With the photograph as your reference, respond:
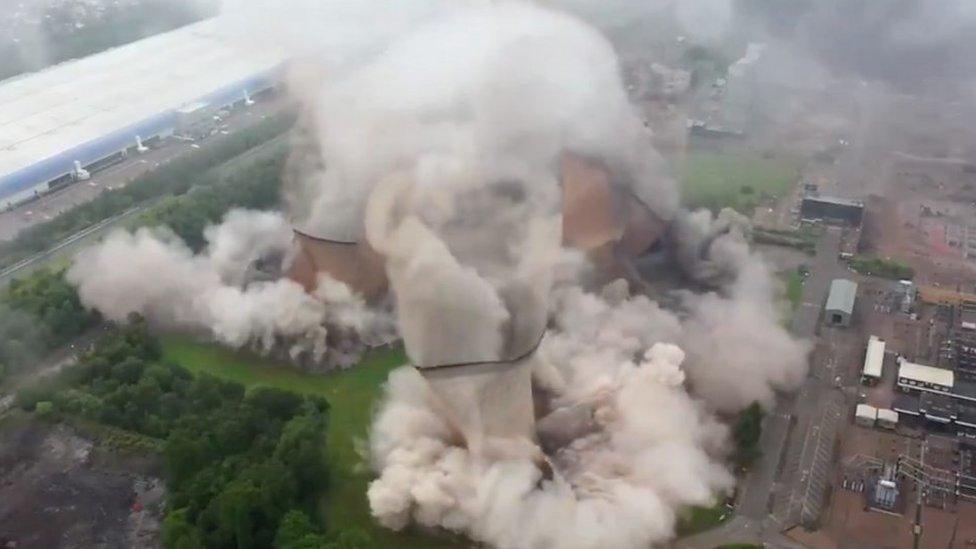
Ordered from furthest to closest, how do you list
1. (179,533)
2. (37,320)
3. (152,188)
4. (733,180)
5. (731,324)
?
(733,180) → (152,188) → (37,320) → (731,324) → (179,533)

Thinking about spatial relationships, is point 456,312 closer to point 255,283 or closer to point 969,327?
point 255,283

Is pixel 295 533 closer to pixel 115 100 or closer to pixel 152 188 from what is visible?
pixel 152 188

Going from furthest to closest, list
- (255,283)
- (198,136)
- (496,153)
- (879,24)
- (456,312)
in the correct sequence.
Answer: (879,24) → (198,136) → (255,283) → (496,153) → (456,312)

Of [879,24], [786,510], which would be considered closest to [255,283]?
[786,510]

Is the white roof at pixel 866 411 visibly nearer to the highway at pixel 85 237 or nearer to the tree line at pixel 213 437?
the tree line at pixel 213 437

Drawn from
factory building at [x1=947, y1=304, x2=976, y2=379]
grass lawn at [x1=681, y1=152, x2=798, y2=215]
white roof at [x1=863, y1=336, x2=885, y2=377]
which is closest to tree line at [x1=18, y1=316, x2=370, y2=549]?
white roof at [x1=863, y1=336, x2=885, y2=377]

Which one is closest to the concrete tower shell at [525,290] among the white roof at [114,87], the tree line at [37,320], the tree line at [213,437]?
the tree line at [213,437]

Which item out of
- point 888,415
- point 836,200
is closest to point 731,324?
point 888,415

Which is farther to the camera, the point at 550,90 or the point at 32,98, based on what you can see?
the point at 32,98

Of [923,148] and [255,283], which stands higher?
[255,283]
